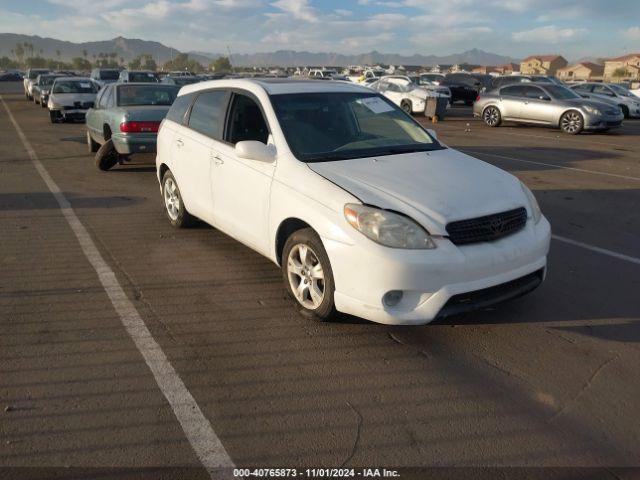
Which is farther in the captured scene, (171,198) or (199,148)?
(171,198)

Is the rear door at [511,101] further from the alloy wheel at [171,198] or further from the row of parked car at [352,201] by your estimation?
the alloy wheel at [171,198]

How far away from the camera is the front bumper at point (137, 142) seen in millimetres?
9477

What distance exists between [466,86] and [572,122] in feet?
44.9

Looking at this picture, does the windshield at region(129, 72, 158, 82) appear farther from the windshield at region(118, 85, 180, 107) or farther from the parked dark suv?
Result: the windshield at region(118, 85, 180, 107)

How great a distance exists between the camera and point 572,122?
16.4 meters

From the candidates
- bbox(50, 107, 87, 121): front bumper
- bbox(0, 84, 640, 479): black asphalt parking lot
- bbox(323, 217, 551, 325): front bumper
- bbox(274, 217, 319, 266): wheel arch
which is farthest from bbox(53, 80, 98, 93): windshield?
bbox(323, 217, 551, 325): front bumper

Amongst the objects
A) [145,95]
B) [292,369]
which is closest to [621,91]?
[145,95]

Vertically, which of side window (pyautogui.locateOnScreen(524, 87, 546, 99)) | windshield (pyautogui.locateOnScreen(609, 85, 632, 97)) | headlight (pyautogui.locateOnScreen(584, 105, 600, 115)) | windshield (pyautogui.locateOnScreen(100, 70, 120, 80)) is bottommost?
headlight (pyautogui.locateOnScreen(584, 105, 600, 115))

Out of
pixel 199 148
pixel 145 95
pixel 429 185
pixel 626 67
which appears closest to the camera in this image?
pixel 429 185

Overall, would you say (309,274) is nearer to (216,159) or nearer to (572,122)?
(216,159)

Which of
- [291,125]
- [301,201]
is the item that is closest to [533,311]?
[301,201]

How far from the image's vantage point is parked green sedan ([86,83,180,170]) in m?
9.51

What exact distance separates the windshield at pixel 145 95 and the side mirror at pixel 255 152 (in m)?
6.96

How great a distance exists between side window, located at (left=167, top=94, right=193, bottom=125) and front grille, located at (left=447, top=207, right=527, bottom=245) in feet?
11.9
